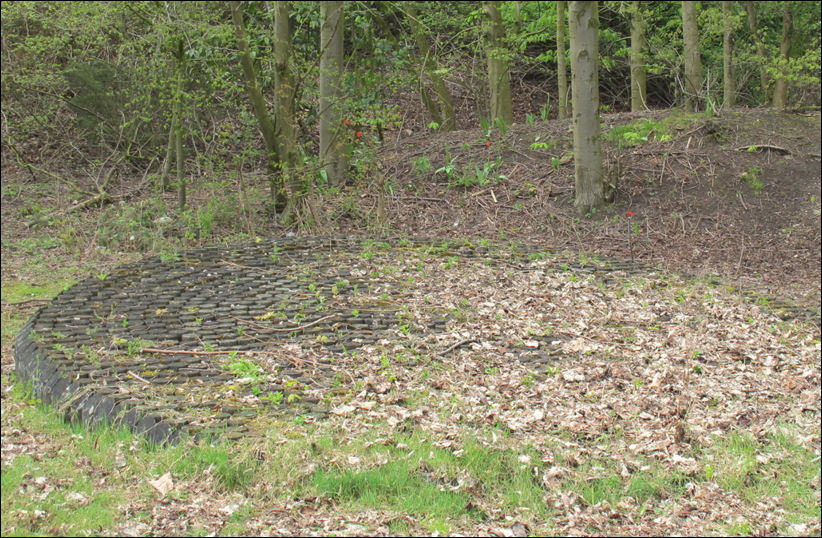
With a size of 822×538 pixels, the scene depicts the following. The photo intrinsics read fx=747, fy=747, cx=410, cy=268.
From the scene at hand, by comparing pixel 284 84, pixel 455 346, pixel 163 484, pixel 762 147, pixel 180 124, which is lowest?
pixel 455 346

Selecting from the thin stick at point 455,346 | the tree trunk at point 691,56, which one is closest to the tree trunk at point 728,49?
the tree trunk at point 691,56

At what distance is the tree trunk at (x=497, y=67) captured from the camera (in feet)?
39.6

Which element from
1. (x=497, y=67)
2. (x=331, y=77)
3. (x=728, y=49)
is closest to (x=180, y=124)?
(x=331, y=77)

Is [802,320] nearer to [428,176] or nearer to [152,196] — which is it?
[428,176]

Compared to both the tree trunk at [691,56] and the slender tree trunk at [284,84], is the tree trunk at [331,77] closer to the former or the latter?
the slender tree trunk at [284,84]

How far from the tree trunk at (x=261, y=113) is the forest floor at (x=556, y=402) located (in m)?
0.47

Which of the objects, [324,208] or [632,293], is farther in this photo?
[324,208]

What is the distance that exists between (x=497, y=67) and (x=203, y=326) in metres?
8.36

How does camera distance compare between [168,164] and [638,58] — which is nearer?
[168,164]

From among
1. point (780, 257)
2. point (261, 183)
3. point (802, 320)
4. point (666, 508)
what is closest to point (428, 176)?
point (261, 183)

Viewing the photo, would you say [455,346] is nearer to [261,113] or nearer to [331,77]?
[261,113]

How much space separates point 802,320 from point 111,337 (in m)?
5.89

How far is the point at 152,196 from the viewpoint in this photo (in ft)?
38.1

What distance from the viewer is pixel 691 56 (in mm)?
11578
